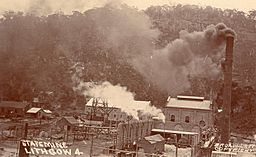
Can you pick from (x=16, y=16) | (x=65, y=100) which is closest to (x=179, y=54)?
(x=65, y=100)

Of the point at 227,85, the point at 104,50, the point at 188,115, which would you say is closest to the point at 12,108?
the point at 188,115

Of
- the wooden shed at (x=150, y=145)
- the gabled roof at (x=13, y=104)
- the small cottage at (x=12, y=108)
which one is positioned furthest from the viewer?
the gabled roof at (x=13, y=104)

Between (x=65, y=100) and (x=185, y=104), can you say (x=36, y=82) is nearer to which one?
(x=65, y=100)

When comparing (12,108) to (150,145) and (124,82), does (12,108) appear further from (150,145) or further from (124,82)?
(124,82)

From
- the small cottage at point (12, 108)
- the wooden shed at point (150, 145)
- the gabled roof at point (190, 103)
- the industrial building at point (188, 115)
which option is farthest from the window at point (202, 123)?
the small cottage at point (12, 108)

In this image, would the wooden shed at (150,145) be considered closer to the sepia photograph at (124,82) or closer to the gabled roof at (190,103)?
the sepia photograph at (124,82)

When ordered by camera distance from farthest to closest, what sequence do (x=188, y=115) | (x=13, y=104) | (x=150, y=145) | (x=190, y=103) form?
(x=190, y=103) < (x=188, y=115) < (x=13, y=104) < (x=150, y=145)
